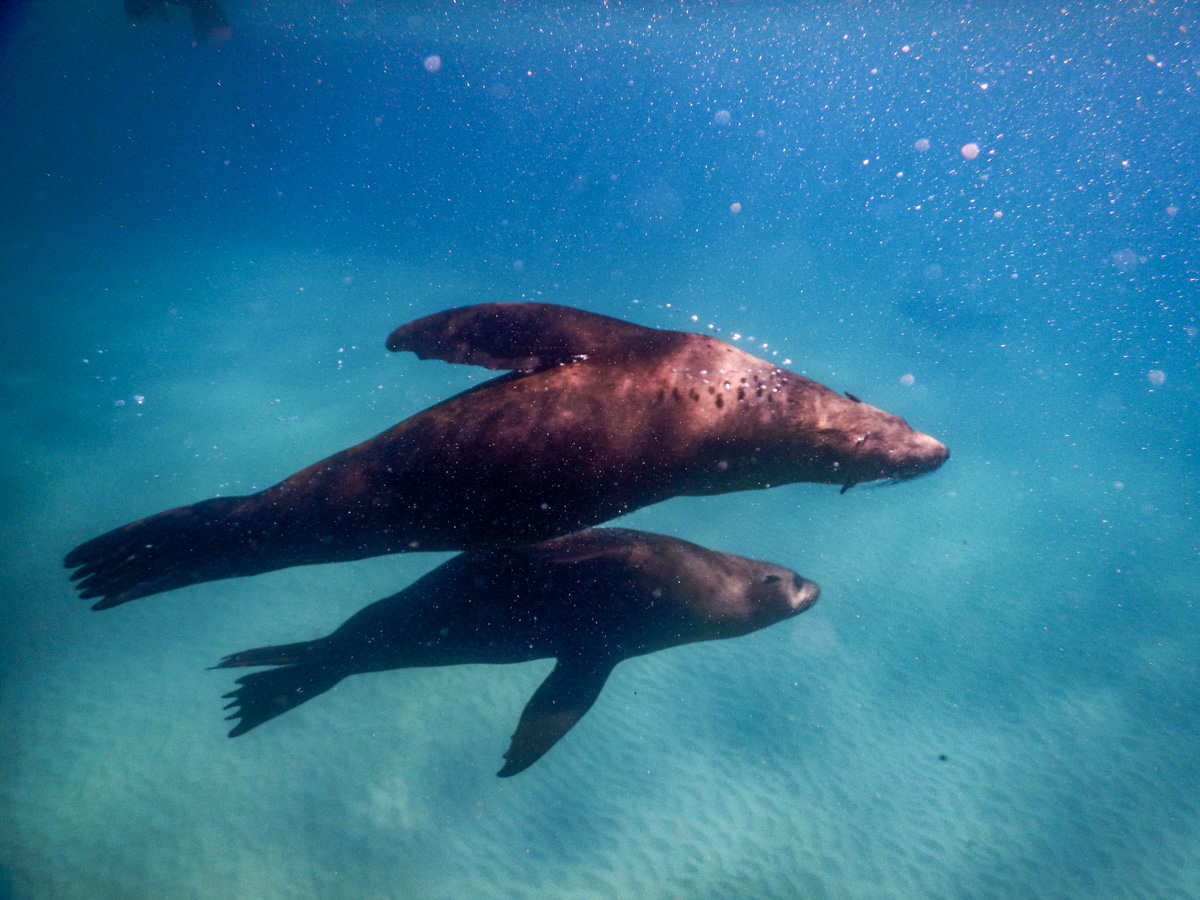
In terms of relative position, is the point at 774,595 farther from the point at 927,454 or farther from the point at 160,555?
the point at 160,555

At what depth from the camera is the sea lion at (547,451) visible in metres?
3.11

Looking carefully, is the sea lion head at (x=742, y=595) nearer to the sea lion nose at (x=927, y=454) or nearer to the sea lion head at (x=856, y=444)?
the sea lion head at (x=856, y=444)

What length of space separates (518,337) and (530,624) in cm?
278

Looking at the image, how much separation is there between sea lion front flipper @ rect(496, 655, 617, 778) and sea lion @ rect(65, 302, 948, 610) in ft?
7.60

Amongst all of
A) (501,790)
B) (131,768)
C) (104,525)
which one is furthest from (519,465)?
(104,525)

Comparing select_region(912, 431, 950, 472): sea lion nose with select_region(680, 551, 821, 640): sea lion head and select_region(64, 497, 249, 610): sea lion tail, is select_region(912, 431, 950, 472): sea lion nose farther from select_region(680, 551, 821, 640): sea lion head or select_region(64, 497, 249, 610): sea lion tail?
select_region(64, 497, 249, 610): sea lion tail

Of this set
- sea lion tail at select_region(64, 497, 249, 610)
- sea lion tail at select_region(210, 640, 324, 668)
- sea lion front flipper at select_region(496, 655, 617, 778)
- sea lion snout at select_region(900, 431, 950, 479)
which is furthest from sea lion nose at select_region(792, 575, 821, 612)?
sea lion tail at select_region(64, 497, 249, 610)

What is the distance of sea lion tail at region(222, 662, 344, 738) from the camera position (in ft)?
16.3

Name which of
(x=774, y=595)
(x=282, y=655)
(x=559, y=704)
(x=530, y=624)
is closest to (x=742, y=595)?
(x=774, y=595)

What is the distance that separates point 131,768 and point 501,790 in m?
4.23

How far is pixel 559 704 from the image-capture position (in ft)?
16.7

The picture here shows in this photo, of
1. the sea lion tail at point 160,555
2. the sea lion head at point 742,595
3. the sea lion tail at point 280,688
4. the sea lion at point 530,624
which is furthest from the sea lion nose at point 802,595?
the sea lion tail at point 160,555

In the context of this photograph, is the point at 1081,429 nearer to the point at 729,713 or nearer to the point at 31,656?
the point at 729,713

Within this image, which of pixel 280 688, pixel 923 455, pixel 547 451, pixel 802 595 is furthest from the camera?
pixel 802 595
